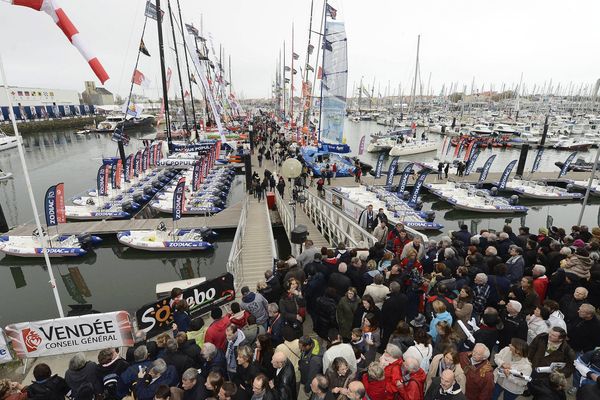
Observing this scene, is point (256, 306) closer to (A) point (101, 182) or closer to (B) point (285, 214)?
(B) point (285, 214)

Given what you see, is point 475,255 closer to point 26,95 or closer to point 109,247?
point 109,247

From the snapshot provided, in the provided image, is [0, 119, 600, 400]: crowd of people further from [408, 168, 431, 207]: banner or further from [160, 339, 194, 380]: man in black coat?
[408, 168, 431, 207]: banner

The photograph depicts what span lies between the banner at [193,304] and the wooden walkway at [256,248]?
4.85ft

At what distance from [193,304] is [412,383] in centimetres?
609

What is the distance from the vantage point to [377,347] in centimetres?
513

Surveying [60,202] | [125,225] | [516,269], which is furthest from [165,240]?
[516,269]

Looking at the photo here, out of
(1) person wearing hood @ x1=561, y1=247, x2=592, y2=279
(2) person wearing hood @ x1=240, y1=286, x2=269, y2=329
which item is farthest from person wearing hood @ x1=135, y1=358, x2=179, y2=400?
(1) person wearing hood @ x1=561, y1=247, x2=592, y2=279

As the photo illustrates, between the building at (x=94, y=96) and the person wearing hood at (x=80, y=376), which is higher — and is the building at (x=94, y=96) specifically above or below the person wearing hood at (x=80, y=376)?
above

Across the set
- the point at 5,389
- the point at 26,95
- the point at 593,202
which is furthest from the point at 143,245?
the point at 26,95

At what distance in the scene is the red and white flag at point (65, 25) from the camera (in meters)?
6.49

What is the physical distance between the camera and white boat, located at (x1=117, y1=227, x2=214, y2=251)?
16281 millimetres

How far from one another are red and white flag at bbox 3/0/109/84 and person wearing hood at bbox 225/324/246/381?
6.21 metres

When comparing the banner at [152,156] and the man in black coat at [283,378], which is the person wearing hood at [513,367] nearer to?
the man in black coat at [283,378]

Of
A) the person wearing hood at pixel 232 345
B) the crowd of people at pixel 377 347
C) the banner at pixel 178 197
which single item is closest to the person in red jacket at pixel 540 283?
the crowd of people at pixel 377 347
